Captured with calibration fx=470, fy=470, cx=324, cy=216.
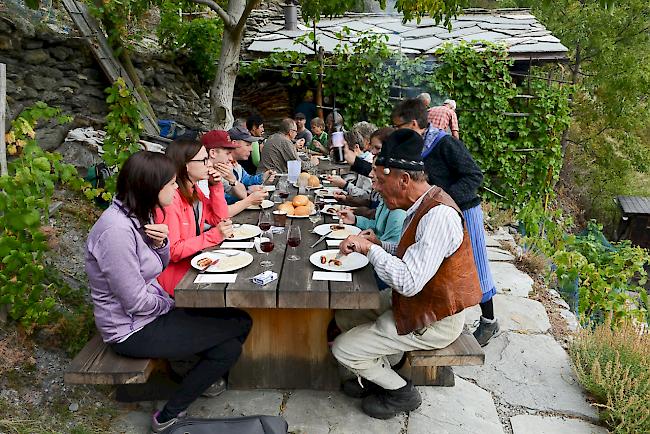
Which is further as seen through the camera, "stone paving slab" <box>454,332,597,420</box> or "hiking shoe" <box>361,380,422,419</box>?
"stone paving slab" <box>454,332,597,420</box>

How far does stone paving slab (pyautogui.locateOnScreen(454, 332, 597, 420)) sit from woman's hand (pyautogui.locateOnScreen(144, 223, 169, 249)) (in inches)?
87.2

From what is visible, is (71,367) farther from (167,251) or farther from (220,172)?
(220,172)

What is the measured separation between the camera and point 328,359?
3053mm

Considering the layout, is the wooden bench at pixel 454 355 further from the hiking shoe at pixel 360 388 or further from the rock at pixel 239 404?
the rock at pixel 239 404

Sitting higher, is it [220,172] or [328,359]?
[220,172]

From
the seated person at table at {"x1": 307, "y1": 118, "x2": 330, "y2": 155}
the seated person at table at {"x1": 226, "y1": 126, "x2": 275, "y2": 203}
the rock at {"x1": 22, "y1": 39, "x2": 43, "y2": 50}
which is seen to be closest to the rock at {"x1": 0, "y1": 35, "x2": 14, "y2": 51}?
the rock at {"x1": 22, "y1": 39, "x2": 43, "y2": 50}

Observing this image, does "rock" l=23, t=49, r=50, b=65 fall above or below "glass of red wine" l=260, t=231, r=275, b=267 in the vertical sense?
above

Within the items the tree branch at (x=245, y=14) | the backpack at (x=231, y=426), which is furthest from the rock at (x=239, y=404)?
the tree branch at (x=245, y=14)

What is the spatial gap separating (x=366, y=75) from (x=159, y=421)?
7.52m

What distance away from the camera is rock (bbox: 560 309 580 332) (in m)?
4.20

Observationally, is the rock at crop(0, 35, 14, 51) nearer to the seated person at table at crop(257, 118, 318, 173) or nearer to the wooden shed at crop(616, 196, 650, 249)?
the seated person at table at crop(257, 118, 318, 173)

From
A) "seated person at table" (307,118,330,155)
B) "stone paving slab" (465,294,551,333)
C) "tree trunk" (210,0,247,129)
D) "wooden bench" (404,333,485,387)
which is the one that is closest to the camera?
"wooden bench" (404,333,485,387)

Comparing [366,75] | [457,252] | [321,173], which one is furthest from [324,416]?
[366,75]

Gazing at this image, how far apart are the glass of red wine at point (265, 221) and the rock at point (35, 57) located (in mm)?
4822
